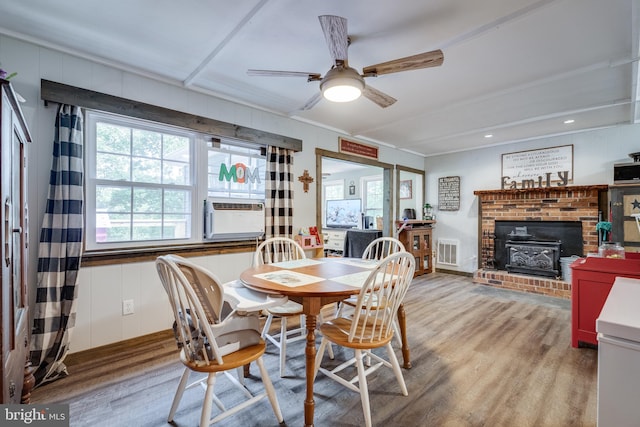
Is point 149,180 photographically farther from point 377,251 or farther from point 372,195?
point 372,195

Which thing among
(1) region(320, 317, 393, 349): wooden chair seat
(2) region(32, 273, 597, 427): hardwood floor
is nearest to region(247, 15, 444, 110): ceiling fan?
(1) region(320, 317, 393, 349): wooden chair seat

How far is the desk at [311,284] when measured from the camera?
5.16 ft

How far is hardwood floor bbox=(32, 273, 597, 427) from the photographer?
1.65m

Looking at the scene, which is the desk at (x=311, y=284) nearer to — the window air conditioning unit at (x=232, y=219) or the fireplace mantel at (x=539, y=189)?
the window air conditioning unit at (x=232, y=219)

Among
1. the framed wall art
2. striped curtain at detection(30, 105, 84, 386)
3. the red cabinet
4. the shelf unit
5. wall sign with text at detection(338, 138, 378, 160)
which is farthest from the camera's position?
the framed wall art

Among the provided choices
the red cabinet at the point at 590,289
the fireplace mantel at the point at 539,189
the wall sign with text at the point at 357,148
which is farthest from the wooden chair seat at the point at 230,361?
the fireplace mantel at the point at 539,189

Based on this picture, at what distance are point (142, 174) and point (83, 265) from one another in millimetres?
901

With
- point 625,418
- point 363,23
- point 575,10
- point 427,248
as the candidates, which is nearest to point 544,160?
point 427,248

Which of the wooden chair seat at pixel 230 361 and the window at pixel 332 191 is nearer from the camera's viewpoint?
the wooden chair seat at pixel 230 361

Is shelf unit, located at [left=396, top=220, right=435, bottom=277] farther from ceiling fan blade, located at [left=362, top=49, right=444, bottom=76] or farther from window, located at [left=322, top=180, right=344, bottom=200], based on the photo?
ceiling fan blade, located at [left=362, top=49, right=444, bottom=76]

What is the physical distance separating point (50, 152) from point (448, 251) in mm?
5879

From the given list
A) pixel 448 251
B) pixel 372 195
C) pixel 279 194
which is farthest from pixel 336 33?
pixel 372 195

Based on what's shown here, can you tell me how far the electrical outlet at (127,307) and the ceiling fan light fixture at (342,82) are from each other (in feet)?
7.83

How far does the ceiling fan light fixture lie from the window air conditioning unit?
1.68 m
